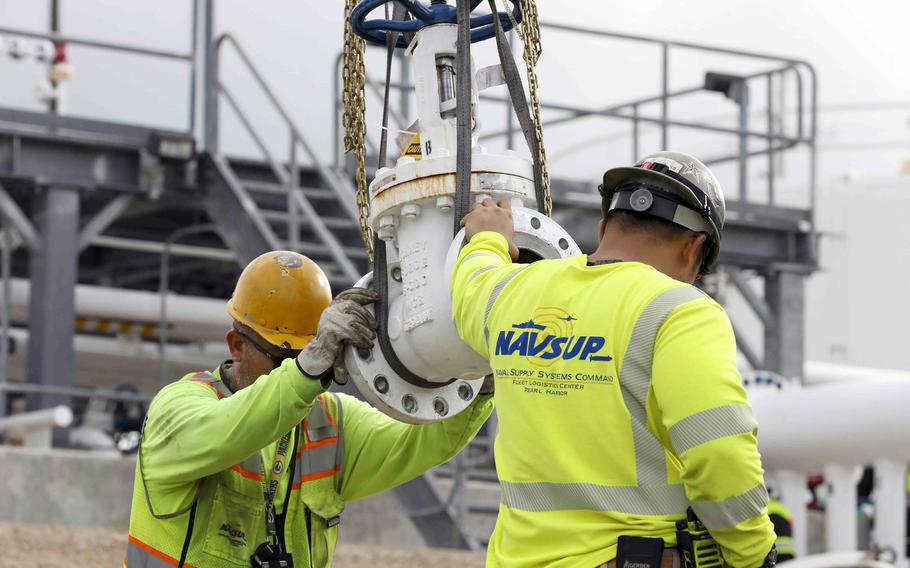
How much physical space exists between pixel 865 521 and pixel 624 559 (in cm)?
1111

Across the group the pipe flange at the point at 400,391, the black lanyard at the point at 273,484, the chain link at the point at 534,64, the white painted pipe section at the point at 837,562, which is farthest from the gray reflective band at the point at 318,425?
the white painted pipe section at the point at 837,562

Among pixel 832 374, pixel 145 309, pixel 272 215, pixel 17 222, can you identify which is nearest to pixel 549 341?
pixel 272 215

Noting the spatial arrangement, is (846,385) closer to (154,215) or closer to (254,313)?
(254,313)

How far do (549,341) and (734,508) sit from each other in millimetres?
543

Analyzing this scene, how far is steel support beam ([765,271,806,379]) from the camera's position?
13883 mm

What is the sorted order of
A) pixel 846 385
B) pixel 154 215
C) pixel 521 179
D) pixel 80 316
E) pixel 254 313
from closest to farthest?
pixel 521 179, pixel 254 313, pixel 846 385, pixel 154 215, pixel 80 316

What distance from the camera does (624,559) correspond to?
3090 millimetres

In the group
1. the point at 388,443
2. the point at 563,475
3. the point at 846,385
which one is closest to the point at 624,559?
the point at 563,475

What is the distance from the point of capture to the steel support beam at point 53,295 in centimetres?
1203

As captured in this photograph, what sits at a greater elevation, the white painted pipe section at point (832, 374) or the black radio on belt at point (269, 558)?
the white painted pipe section at point (832, 374)

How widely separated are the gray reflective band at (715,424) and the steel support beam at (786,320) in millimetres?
11116

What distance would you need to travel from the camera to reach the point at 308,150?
434 inches

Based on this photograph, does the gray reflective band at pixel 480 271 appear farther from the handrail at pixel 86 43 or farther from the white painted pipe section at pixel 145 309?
the white painted pipe section at pixel 145 309

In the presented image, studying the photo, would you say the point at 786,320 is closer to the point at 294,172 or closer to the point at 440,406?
the point at 294,172
